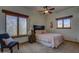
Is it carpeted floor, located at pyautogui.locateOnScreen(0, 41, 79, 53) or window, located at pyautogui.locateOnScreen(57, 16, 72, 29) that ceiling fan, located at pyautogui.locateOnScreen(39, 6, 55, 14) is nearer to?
window, located at pyautogui.locateOnScreen(57, 16, 72, 29)

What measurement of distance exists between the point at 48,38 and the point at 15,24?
63.1 inches

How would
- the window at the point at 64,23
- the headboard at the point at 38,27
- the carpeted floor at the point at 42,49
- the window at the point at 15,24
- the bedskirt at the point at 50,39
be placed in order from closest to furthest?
the window at the point at 15,24
the carpeted floor at the point at 42,49
the headboard at the point at 38,27
the window at the point at 64,23
the bedskirt at the point at 50,39

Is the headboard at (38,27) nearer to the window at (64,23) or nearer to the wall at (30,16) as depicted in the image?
the wall at (30,16)

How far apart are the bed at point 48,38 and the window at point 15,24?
518 mm

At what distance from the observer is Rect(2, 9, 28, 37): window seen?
2478 millimetres

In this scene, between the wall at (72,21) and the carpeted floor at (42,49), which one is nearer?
the carpeted floor at (42,49)

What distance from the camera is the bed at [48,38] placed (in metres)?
3.20

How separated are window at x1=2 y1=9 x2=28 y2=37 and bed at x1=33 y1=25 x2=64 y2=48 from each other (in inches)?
20.4

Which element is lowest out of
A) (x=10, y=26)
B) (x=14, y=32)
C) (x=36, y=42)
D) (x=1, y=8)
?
(x=36, y=42)

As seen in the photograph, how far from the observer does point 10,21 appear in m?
2.49

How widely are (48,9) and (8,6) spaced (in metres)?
1.49

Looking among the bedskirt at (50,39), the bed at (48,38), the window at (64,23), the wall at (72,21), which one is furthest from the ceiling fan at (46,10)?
the bedskirt at (50,39)
